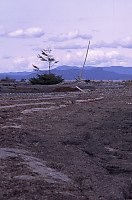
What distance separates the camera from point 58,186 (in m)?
4.03

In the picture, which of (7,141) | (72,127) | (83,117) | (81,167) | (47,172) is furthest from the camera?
(83,117)

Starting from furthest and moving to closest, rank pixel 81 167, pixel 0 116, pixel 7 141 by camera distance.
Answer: pixel 0 116
pixel 7 141
pixel 81 167

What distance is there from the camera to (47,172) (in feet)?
15.1

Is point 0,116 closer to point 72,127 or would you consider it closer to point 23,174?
point 72,127

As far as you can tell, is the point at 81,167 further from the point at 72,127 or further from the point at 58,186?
the point at 72,127

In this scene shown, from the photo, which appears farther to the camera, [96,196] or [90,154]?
[90,154]

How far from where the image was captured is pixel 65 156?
6.02m

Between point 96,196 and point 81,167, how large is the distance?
4.40 feet

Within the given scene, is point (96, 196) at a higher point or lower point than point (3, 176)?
lower

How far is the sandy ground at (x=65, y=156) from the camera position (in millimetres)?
3971

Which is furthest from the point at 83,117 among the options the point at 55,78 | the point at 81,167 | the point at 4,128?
the point at 55,78

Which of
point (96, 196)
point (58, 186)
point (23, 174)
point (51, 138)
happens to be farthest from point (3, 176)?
point (51, 138)

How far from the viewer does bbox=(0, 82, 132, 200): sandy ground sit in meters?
3.97

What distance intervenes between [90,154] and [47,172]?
6.80 ft
